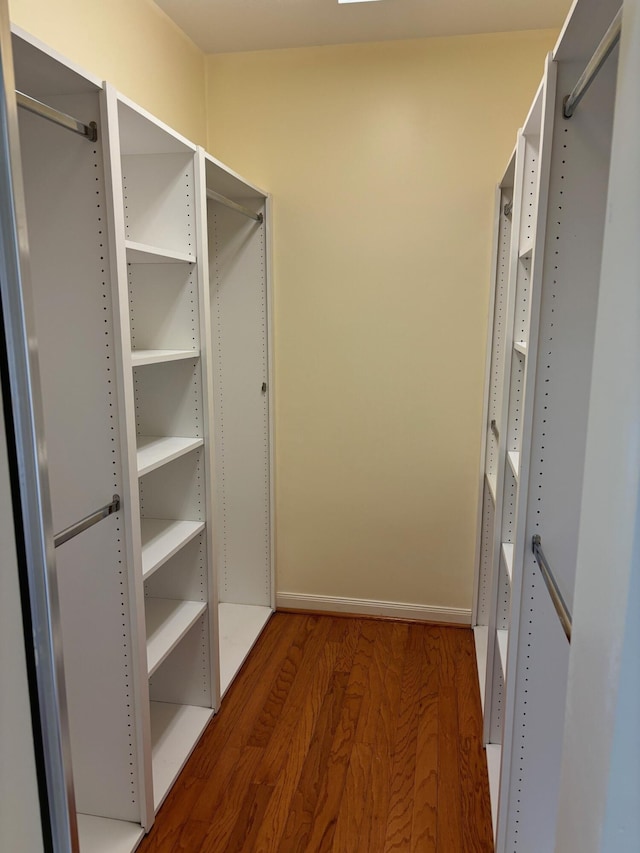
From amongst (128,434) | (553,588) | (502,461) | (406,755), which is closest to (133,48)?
(128,434)

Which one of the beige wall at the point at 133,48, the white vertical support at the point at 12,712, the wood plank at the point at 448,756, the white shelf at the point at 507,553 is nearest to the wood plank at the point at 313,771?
the wood plank at the point at 448,756

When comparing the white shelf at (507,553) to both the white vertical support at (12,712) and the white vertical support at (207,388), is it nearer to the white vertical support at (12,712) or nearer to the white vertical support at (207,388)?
the white vertical support at (207,388)

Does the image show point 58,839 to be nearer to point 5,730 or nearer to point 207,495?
point 5,730

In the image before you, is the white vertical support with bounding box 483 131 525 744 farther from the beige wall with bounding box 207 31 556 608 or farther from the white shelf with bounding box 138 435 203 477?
the white shelf with bounding box 138 435 203 477

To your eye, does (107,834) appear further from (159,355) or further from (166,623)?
(159,355)

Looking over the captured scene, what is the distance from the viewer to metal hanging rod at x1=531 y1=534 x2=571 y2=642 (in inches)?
48.5

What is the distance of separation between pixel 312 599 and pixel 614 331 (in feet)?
9.27

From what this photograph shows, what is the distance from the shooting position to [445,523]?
3076 millimetres

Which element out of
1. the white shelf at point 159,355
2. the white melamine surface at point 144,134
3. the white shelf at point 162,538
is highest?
the white melamine surface at point 144,134

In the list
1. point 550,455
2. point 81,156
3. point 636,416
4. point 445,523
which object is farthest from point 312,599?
point 636,416

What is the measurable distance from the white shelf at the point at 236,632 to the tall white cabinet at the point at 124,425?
0.06 feet

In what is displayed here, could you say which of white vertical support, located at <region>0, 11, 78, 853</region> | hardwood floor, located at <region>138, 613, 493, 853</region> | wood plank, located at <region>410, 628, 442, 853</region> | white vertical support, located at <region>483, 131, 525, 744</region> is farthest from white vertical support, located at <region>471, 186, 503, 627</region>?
white vertical support, located at <region>0, 11, 78, 853</region>

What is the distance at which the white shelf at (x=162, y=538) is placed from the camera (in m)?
1.95

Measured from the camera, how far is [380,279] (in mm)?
2941
